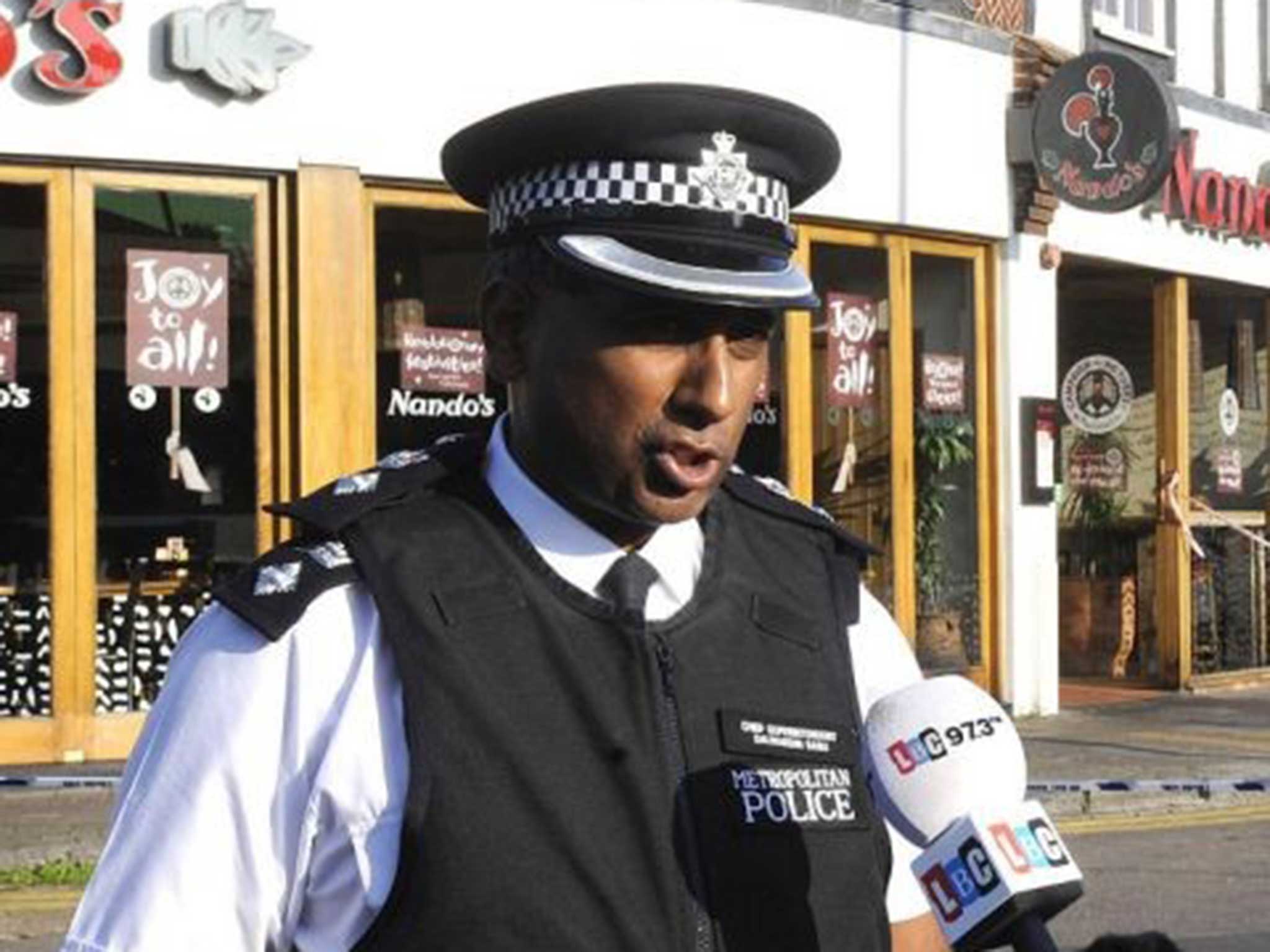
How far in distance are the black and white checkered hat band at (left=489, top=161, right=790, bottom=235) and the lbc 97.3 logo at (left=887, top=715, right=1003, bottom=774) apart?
53 cm

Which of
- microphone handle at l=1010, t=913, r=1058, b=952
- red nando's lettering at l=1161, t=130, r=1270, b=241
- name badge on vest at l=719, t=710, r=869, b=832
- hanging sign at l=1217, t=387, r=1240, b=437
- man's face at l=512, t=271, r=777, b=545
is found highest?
red nando's lettering at l=1161, t=130, r=1270, b=241

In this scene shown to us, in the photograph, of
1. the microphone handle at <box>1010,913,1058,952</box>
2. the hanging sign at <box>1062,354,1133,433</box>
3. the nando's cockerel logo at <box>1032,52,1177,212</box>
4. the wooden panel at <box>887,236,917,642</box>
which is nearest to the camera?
the microphone handle at <box>1010,913,1058,952</box>

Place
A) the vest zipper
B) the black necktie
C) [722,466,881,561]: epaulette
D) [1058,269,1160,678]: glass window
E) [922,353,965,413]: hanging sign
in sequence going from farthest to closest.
→ [1058,269,1160,678]: glass window < [922,353,965,413]: hanging sign < [722,466,881,561]: epaulette < the black necktie < the vest zipper

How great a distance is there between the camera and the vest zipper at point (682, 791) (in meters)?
2.08

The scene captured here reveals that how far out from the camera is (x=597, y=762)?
6.88 feet

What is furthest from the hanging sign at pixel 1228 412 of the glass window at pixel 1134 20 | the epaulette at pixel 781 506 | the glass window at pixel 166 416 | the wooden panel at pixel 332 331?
the epaulette at pixel 781 506

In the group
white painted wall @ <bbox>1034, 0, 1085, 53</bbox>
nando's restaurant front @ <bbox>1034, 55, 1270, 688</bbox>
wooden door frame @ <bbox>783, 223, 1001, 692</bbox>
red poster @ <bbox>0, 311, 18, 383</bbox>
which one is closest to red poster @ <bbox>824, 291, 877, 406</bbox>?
wooden door frame @ <bbox>783, 223, 1001, 692</bbox>

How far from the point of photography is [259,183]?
12266 mm

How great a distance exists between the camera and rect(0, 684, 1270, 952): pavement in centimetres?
909

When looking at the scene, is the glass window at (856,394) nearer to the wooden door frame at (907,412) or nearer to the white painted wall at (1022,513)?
the wooden door frame at (907,412)

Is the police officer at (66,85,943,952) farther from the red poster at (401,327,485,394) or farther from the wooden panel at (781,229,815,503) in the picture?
the wooden panel at (781,229,815,503)

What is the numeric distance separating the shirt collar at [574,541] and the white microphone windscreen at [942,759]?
24cm

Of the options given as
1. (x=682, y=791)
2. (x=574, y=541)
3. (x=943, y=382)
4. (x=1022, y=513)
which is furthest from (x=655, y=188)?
(x=1022, y=513)

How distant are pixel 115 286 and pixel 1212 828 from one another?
20.1 feet
